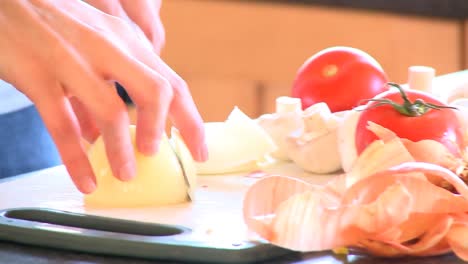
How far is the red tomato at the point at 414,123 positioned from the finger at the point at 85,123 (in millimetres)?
232

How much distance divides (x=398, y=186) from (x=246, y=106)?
5.29 ft

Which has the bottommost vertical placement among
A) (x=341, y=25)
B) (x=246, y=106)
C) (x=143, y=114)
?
(x=246, y=106)

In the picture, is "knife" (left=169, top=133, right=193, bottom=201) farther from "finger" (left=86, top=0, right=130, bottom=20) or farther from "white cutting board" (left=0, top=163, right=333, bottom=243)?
"finger" (left=86, top=0, right=130, bottom=20)

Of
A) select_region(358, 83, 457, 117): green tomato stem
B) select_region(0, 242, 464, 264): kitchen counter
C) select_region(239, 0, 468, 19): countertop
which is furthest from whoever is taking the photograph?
select_region(239, 0, 468, 19): countertop

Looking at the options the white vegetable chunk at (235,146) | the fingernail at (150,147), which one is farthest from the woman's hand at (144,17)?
the fingernail at (150,147)

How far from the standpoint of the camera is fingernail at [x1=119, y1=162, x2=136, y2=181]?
0.79 metres

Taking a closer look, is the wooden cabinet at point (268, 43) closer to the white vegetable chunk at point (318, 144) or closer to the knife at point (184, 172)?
the white vegetable chunk at point (318, 144)

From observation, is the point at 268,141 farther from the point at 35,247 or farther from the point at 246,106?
the point at 246,106

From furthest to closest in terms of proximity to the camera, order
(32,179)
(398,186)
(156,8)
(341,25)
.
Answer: (341,25), (156,8), (32,179), (398,186)

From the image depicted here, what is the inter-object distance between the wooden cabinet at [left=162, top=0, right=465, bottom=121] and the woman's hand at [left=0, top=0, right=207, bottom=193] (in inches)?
51.3

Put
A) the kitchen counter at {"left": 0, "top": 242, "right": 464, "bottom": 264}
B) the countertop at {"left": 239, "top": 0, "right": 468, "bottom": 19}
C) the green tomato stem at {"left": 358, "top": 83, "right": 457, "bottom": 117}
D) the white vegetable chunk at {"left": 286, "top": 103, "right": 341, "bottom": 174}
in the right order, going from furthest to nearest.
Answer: the countertop at {"left": 239, "top": 0, "right": 468, "bottom": 19}, the white vegetable chunk at {"left": 286, "top": 103, "right": 341, "bottom": 174}, the green tomato stem at {"left": 358, "top": 83, "right": 457, "bottom": 117}, the kitchen counter at {"left": 0, "top": 242, "right": 464, "bottom": 264}

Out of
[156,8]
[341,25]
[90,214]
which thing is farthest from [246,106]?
[90,214]

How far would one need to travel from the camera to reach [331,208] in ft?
2.35

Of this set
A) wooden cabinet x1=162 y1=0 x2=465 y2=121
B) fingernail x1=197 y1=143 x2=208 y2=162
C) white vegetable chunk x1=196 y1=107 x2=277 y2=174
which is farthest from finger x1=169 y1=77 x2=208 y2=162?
wooden cabinet x1=162 y1=0 x2=465 y2=121
